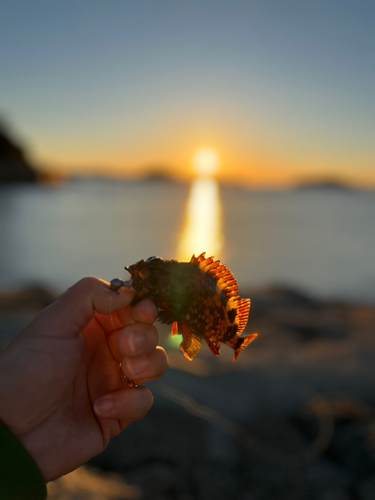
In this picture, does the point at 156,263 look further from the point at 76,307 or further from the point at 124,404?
the point at 124,404

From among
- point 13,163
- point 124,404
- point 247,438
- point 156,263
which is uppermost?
point 13,163

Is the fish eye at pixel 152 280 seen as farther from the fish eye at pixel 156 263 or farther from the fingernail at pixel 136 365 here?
the fingernail at pixel 136 365

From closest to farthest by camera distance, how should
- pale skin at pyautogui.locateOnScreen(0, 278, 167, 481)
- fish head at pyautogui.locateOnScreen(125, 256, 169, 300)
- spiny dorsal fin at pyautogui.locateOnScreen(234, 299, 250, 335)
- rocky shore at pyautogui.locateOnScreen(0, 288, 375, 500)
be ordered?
pale skin at pyautogui.locateOnScreen(0, 278, 167, 481) < fish head at pyautogui.locateOnScreen(125, 256, 169, 300) < spiny dorsal fin at pyautogui.locateOnScreen(234, 299, 250, 335) < rocky shore at pyautogui.locateOnScreen(0, 288, 375, 500)

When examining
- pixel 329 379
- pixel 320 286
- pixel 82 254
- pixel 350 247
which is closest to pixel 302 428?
pixel 329 379

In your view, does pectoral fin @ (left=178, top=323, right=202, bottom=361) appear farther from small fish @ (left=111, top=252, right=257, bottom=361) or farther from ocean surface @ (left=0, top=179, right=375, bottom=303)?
ocean surface @ (left=0, top=179, right=375, bottom=303)

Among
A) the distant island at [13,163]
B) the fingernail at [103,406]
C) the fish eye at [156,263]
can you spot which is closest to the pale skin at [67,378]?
the fingernail at [103,406]

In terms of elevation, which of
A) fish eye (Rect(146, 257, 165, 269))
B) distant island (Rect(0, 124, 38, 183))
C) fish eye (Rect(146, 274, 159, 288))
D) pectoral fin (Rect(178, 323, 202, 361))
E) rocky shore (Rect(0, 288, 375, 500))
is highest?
distant island (Rect(0, 124, 38, 183))

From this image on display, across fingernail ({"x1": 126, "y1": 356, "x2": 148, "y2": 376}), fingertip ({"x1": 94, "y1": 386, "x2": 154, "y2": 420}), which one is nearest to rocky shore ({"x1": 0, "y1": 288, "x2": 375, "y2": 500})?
fingertip ({"x1": 94, "y1": 386, "x2": 154, "y2": 420})

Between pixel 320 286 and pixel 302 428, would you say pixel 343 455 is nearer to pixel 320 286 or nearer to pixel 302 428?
pixel 302 428

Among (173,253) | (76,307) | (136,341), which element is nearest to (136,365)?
(136,341)

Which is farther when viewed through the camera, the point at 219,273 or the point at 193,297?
the point at 219,273
